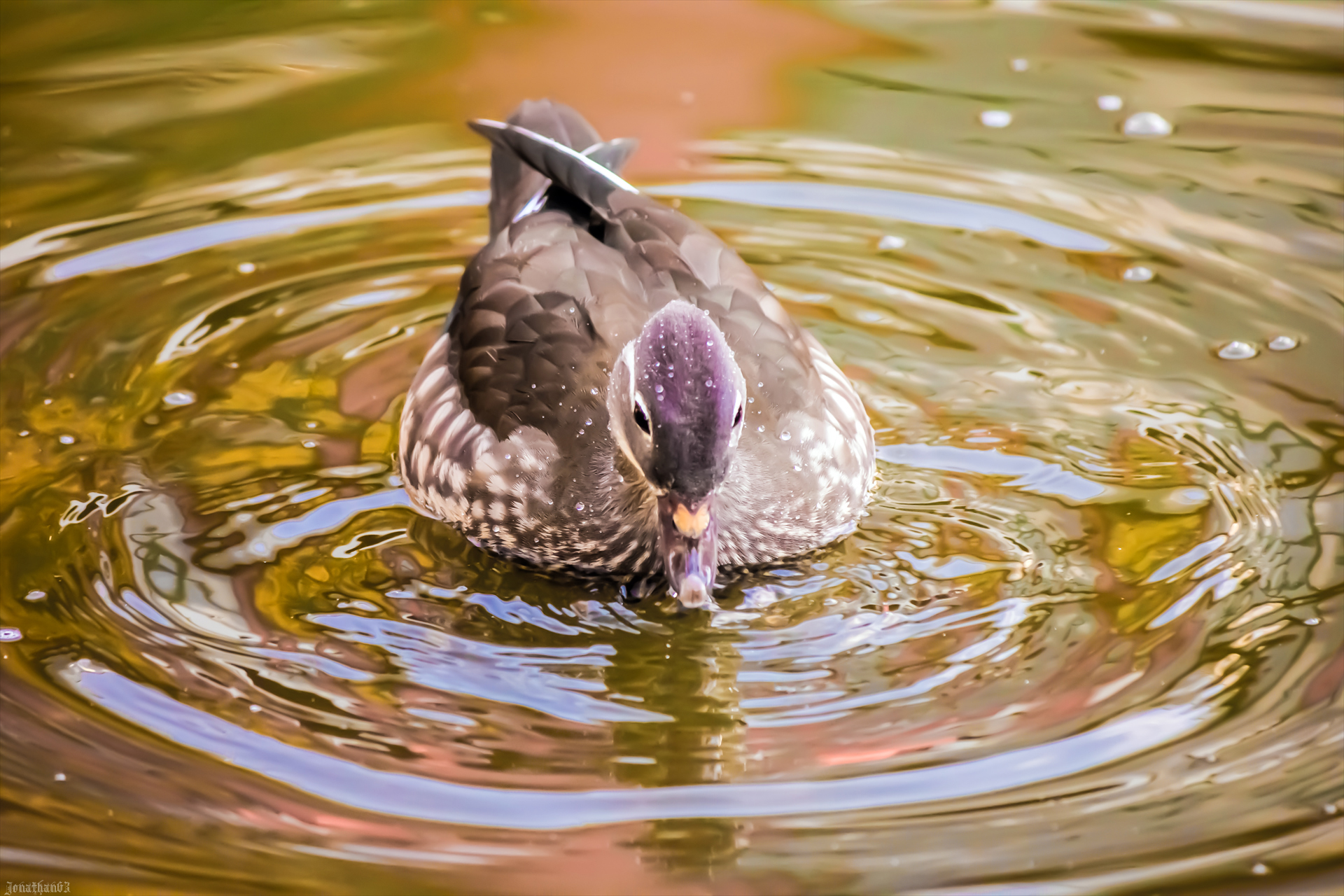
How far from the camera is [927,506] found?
4.68 metres


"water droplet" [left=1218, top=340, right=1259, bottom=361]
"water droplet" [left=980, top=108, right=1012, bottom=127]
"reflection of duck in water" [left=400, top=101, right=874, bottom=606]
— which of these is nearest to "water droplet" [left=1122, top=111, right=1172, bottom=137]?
"water droplet" [left=980, top=108, right=1012, bottom=127]

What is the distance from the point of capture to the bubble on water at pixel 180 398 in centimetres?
524

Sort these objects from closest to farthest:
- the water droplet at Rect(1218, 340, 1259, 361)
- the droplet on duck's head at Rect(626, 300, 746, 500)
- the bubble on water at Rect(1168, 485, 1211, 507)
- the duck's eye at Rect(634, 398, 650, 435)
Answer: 1. the droplet on duck's head at Rect(626, 300, 746, 500)
2. the duck's eye at Rect(634, 398, 650, 435)
3. the bubble on water at Rect(1168, 485, 1211, 507)
4. the water droplet at Rect(1218, 340, 1259, 361)

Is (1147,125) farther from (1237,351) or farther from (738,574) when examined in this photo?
(738,574)

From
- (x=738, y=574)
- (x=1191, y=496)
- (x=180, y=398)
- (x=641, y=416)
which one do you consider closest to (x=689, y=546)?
(x=641, y=416)

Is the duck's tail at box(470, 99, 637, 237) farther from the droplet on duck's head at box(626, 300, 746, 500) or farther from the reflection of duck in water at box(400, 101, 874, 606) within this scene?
the droplet on duck's head at box(626, 300, 746, 500)

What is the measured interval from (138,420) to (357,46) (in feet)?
10.3

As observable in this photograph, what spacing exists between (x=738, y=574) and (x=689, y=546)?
0.44 metres

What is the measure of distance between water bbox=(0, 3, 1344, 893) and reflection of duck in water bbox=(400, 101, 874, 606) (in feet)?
0.46

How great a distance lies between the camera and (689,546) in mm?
4023

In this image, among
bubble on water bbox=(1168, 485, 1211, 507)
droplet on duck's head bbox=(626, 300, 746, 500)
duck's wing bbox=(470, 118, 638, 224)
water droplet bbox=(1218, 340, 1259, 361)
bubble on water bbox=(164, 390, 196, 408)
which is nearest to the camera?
droplet on duck's head bbox=(626, 300, 746, 500)

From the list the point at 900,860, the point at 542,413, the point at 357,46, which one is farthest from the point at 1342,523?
the point at 357,46

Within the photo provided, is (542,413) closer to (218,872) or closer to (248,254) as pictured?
(218,872)

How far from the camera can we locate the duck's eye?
3929 mm
